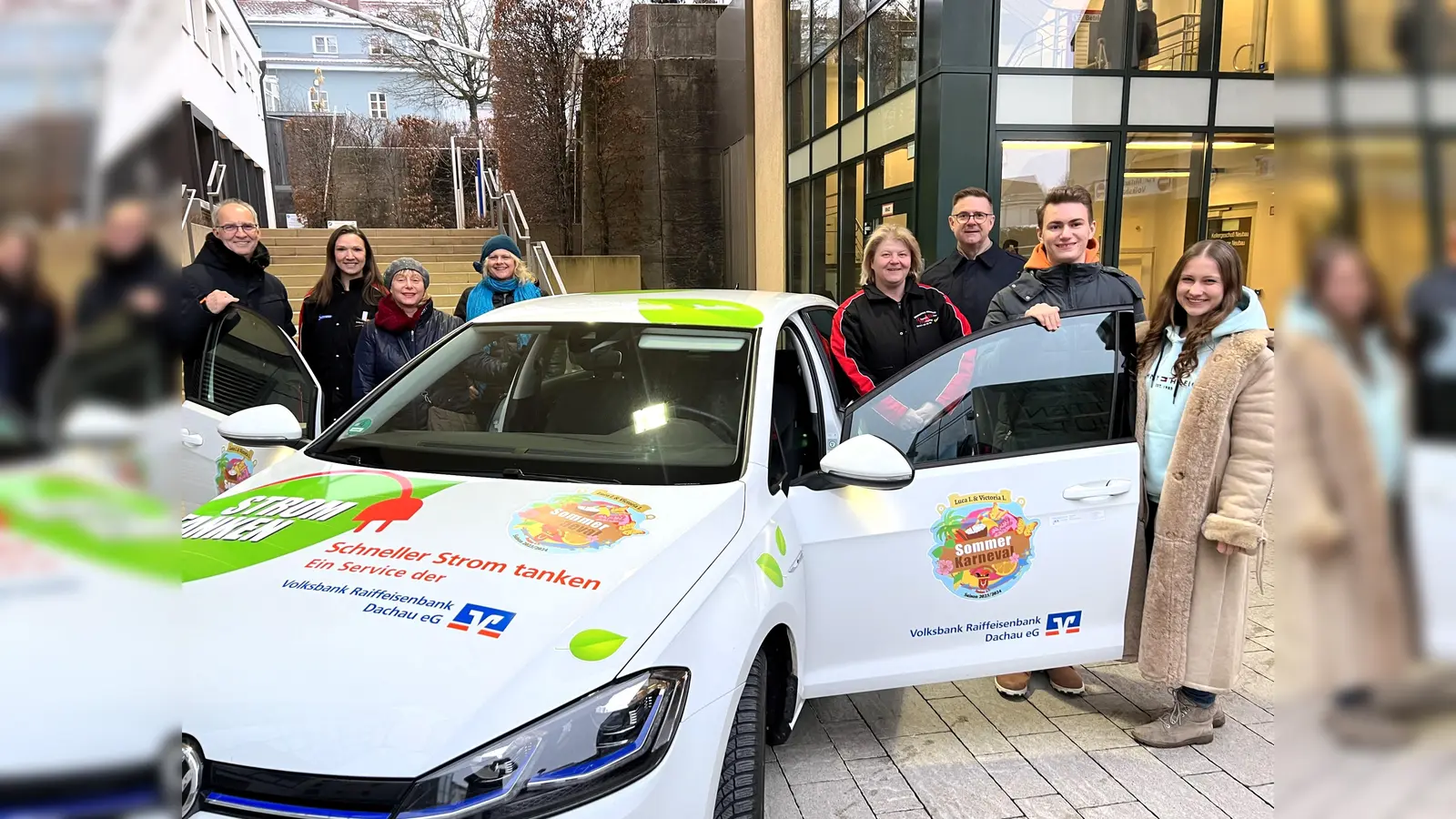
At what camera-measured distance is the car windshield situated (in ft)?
7.86

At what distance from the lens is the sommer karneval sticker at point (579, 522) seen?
6.34 ft

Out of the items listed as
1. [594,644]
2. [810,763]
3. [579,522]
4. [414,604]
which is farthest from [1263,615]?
[414,604]

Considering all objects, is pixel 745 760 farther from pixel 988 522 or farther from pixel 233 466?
pixel 233 466

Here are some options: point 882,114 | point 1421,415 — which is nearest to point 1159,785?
point 1421,415

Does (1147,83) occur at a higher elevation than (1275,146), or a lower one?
higher

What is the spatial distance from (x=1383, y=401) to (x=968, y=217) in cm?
408

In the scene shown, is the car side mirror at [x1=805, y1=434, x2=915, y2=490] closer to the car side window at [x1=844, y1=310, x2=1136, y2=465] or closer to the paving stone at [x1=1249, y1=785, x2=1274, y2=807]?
the car side window at [x1=844, y1=310, x2=1136, y2=465]

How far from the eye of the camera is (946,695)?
3316mm

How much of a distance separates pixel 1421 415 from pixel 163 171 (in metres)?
0.63

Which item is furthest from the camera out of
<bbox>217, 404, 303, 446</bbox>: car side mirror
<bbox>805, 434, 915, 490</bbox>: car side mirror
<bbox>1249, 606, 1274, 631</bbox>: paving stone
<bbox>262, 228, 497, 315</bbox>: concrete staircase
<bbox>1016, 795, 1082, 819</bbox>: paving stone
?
<bbox>262, 228, 497, 315</bbox>: concrete staircase

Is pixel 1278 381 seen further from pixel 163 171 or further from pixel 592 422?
pixel 592 422

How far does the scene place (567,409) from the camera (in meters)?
2.68

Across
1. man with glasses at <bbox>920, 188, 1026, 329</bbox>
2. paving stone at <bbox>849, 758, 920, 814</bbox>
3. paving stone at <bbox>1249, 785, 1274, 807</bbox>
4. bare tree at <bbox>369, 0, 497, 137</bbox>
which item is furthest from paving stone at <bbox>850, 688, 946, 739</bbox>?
bare tree at <bbox>369, 0, 497, 137</bbox>

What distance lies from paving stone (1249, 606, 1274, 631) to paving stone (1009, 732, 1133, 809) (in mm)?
1847
